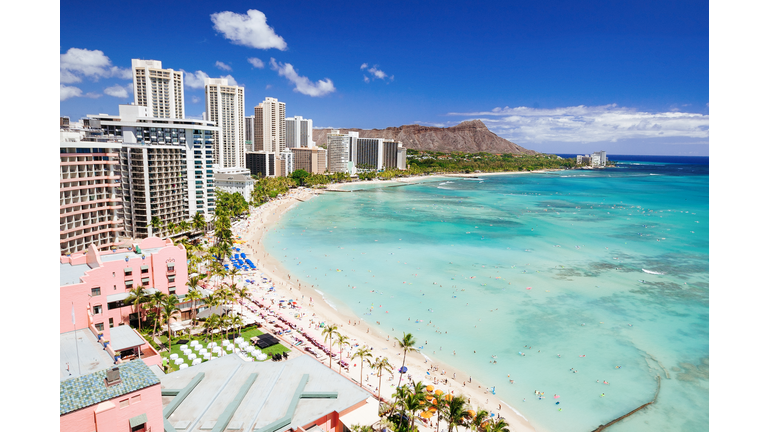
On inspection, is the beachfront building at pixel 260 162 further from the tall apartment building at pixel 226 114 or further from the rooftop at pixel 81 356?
the rooftop at pixel 81 356

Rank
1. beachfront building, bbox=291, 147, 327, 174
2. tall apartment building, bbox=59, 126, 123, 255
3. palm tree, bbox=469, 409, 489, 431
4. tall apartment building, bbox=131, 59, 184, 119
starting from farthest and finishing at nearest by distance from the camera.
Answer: beachfront building, bbox=291, 147, 327, 174
tall apartment building, bbox=131, 59, 184, 119
tall apartment building, bbox=59, 126, 123, 255
palm tree, bbox=469, 409, 489, 431

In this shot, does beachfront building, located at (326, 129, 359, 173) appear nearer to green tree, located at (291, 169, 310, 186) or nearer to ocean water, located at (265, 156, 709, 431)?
green tree, located at (291, 169, 310, 186)

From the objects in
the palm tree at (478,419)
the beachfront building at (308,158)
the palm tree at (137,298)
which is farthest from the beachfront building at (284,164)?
the palm tree at (478,419)

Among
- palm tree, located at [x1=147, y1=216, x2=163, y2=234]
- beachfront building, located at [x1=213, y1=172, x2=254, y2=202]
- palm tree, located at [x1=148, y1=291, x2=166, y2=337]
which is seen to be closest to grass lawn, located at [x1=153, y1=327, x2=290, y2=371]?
palm tree, located at [x1=148, y1=291, x2=166, y2=337]

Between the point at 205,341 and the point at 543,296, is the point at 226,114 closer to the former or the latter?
the point at 205,341

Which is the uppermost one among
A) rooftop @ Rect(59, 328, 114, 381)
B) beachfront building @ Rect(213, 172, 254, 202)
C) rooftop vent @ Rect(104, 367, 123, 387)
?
beachfront building @ Rect(213, 172, 254, 202)

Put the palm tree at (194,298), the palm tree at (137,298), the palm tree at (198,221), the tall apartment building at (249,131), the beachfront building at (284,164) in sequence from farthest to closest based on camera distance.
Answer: the tall apartment building at (249,131) < the beachfront building at (284,164) < the palm tree at (198,221) < the palm tree at (194,298) < the palm tree at (137,298)
